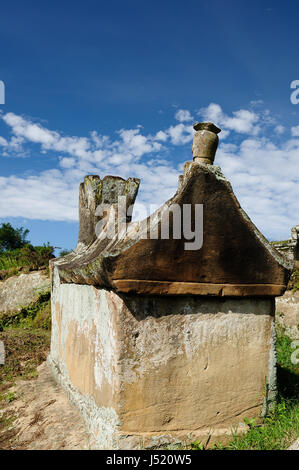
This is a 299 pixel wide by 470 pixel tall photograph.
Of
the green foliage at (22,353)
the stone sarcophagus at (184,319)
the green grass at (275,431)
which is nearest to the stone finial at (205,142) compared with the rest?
the stone sarcophagus at (184,319)

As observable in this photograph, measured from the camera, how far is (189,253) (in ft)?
9.87

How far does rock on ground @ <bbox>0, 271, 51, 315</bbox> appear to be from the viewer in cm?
943

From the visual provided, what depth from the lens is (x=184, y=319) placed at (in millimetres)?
3080

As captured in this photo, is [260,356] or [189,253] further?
[260,356]

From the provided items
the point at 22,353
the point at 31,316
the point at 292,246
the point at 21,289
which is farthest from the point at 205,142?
the point at 21,289

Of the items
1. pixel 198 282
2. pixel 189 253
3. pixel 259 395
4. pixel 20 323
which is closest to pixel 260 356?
pixel 259 395

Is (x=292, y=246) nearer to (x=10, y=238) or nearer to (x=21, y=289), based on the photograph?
(x=21, y=289)

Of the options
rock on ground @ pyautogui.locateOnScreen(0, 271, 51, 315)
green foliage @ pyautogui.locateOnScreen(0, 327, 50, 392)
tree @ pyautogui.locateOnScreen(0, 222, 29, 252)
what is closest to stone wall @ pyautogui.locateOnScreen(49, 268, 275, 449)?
green foliage @ pyautogui.locateOnScreen(0, 327, 50, 392)

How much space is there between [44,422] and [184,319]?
6.51ft

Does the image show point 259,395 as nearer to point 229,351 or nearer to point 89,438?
point 229,351

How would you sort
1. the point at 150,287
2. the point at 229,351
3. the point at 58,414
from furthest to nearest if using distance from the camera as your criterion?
the point at 58,414, the point at 229,351, the point at 150,287

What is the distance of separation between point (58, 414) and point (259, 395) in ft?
6.85

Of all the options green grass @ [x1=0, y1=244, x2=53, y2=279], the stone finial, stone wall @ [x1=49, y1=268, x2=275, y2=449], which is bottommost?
stone wall @ [x1=49, y1=268, x2=275, y2=449]

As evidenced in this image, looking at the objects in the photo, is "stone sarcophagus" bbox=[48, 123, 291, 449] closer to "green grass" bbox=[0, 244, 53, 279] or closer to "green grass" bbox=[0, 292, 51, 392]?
"green grass" bbox=[0, 292, 51, 392]
